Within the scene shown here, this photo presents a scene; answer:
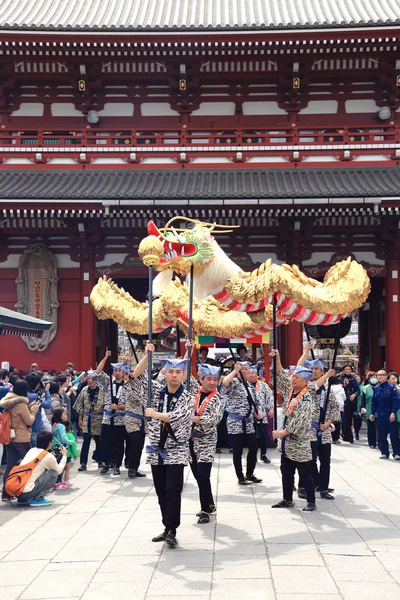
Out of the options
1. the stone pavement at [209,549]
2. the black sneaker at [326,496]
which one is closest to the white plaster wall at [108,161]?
the stone pavement at [209,549]

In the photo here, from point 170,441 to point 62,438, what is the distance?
3368 millimetres

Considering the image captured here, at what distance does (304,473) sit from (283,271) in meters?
2.69

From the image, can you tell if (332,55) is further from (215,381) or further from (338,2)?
(215,381)

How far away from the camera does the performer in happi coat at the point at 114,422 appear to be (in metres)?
10.5

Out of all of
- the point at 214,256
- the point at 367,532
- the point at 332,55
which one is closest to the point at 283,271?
the point at 214,256

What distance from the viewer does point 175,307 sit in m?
11.7

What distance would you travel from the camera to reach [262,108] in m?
19.1

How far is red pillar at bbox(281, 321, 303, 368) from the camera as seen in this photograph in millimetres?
17055

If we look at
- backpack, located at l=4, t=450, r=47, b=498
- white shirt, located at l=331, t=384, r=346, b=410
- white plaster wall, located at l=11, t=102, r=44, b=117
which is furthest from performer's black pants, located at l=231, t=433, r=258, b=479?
white plaster wall, located at l=11, t=102, r=44, b=117

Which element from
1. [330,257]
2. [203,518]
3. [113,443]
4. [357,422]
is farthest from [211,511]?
[330,257]

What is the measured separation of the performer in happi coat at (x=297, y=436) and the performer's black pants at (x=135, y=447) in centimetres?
277

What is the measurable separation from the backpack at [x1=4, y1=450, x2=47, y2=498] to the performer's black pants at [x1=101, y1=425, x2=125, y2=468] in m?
2.29

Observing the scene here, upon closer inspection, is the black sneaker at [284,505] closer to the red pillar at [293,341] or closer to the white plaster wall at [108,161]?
the red pillar at [293,341]

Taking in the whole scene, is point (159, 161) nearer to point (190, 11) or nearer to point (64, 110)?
point (64, 110)
